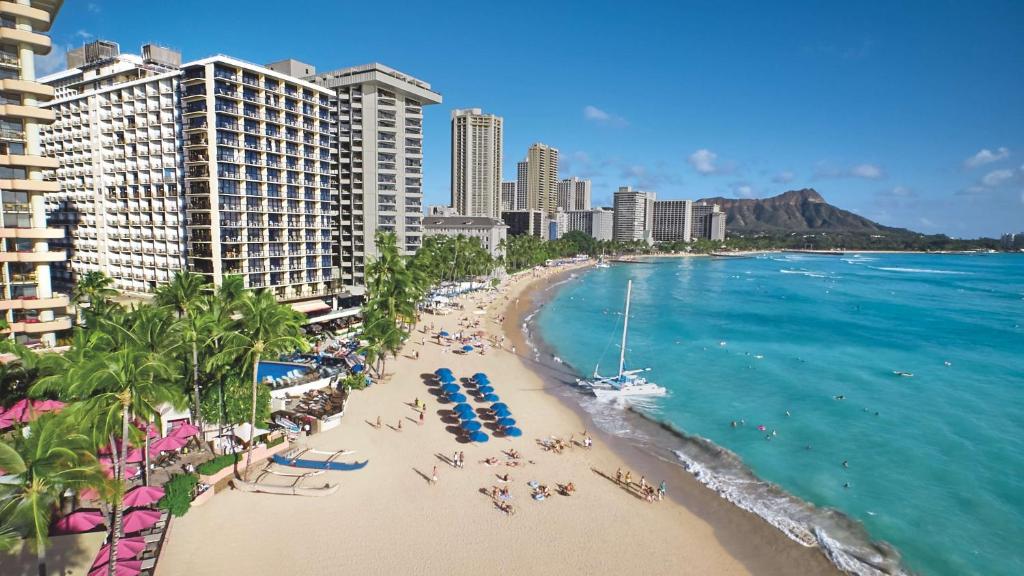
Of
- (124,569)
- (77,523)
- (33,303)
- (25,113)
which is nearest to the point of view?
(124,569)

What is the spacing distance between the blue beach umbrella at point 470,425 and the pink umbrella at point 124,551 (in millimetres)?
20662

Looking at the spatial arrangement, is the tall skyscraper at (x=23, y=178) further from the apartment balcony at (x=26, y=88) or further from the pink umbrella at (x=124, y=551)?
the pink umbrella at (x=124, y=551)

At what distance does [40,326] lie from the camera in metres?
34.1

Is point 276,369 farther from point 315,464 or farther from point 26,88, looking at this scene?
point 26,88

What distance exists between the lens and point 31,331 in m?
33.8

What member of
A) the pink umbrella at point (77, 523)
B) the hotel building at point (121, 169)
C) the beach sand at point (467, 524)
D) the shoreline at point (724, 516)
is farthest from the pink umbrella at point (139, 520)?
the hotel building at point (121, 169)

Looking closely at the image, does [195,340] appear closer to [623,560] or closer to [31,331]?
[31,331]

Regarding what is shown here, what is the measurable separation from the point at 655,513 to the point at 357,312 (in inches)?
1683

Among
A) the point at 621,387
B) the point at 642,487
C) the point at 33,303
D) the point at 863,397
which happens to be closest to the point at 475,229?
the point at 621,387

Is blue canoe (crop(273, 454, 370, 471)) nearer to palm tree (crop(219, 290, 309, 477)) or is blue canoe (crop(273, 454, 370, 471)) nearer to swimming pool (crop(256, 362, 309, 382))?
palm tree (crop(219, 290, 309, 477))

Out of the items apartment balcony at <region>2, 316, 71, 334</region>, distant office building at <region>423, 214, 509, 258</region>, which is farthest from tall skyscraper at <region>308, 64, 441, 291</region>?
distant office building at <region>423, 214, 509, 258</region>

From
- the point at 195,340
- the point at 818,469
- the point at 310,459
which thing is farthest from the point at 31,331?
the point at 818,469

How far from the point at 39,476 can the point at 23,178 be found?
2902cm

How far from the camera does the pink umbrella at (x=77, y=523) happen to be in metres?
20.0
